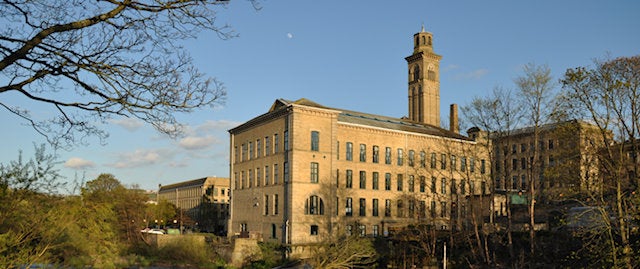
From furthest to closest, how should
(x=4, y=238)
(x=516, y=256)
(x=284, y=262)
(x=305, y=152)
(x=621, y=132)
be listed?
(x=305, y=152), (x=284, y=262), (x=516, y=256), (x=621, y=132), (x=4, y=238)

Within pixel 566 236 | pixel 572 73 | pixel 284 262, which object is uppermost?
pixel 572 73

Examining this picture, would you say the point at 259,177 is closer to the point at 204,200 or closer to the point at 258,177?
the point at 258,177

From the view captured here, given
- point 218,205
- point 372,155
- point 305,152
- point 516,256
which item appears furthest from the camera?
point 218,205

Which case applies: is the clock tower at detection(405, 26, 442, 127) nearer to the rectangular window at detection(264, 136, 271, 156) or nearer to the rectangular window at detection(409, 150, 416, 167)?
the rectangular window at detection(409, 150, 416, 167)

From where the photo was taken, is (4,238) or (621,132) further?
(621,132)

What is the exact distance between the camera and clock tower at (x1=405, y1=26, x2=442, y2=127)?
81562 millimetres

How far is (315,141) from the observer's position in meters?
53.8

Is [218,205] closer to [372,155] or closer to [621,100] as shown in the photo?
[372,155]

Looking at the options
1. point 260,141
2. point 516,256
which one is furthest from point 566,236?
point 260,141

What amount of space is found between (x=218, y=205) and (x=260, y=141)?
2022 inches

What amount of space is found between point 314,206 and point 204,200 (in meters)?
60.0

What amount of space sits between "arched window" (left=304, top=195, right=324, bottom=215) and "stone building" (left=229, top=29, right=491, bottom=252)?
91 mm

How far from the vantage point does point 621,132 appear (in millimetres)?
25203

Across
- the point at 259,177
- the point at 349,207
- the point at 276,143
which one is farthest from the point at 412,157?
the point at 259,177
